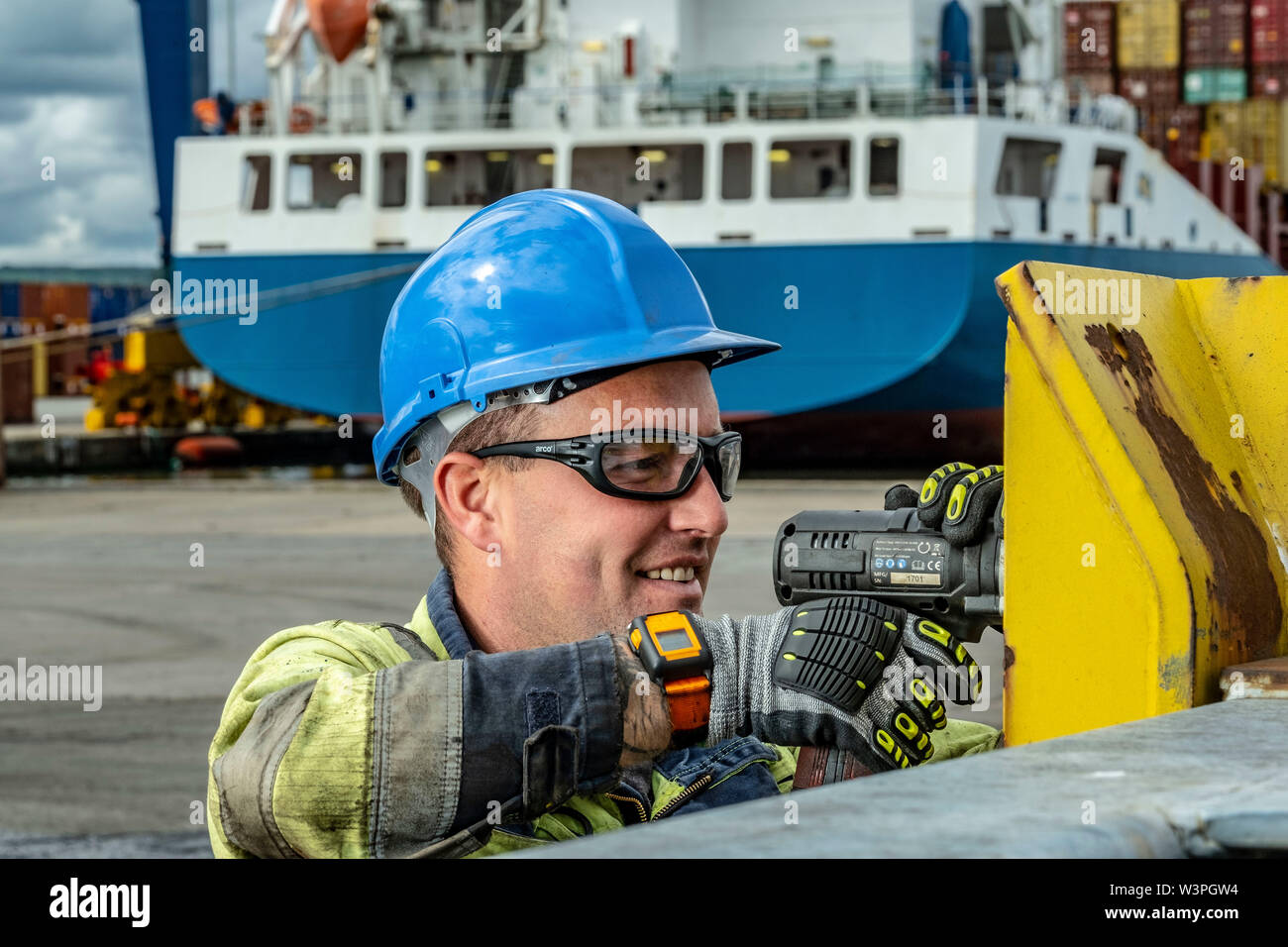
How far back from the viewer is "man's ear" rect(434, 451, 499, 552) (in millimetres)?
1987

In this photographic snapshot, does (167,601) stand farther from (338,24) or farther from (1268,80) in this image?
(1268,80)

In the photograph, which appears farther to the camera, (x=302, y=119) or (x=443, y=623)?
(x=302, y=119)

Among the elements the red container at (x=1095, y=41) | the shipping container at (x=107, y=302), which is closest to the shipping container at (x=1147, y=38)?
the red container at (x=1095, y=41)

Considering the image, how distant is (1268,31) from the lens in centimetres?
3844

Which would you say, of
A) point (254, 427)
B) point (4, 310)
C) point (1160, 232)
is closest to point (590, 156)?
point (1160, 232)

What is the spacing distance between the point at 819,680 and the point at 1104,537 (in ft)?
1.12

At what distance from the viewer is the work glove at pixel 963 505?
1864 mm

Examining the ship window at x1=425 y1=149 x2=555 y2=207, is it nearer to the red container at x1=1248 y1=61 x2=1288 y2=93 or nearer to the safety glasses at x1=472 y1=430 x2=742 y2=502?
the safety glasses at x1=472 y1=430 x2=742 y2=502

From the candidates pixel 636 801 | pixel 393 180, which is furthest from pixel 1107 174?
pixel 636 801

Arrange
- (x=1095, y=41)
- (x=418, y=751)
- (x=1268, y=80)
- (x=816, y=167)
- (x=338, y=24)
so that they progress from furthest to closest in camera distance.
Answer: (x=1268, y=80) < (x=1095, y=41) < (x=338, y=24) < (x=816, y=167) < (x=418, y=751)

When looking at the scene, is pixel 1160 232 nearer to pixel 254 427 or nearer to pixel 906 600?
pixel 254 427

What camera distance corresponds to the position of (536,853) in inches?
41.9

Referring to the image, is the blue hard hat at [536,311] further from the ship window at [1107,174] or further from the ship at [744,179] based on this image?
the ship window at [1107,174]

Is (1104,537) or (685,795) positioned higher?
(1104,537)
